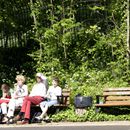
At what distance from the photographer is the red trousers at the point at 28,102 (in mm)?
12620

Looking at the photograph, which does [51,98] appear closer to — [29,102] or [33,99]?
[33,99]

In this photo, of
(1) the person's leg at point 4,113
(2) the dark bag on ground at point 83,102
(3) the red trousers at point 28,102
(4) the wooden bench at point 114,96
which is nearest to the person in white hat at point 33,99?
(3) the red trousers at point 28,102

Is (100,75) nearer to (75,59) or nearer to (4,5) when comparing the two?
(75,59)

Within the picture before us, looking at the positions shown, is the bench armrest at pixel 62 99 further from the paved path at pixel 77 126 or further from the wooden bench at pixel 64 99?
the paved path at pixel 77 126

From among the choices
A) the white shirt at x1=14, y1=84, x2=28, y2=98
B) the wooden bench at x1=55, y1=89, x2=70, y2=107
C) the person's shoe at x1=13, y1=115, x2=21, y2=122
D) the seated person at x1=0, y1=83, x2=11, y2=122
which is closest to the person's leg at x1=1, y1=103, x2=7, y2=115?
the seated person at x1=0, y1=83, x2=11, y2=122

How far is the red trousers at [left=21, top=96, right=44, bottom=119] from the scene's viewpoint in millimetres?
12620

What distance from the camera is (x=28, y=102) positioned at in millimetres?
12789

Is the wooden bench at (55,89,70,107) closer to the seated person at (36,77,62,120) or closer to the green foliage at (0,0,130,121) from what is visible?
the seated person at (36,77,62,120)

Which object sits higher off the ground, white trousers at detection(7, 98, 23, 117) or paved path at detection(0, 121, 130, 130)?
white trousers at detection(7, 98, 23, 117)

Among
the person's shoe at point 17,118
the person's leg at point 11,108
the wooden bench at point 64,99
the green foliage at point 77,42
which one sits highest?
the green foliage at point 77,42

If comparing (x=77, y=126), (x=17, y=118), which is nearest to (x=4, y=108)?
(x=17, y=118)

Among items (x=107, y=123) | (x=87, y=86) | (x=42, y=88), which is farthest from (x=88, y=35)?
(x=107, y=123)

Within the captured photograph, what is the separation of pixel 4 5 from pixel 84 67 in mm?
3671

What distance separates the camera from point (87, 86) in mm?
14547
